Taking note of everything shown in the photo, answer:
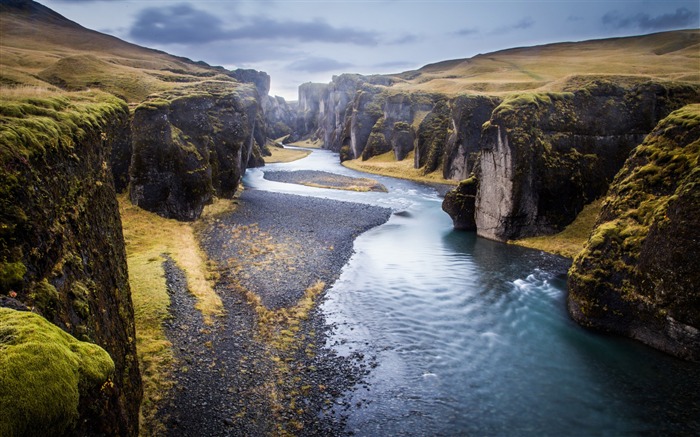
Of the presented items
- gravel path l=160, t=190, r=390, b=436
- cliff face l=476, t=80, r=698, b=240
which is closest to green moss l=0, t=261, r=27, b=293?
gravel path l=160, t=190, r=390, b=436

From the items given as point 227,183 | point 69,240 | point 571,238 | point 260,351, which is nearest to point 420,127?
point 227,183

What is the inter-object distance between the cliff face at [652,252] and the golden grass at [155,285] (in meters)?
22.0

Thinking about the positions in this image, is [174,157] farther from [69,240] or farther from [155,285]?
[69,240]

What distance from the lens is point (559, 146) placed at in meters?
38.2

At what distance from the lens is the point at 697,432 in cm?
1465

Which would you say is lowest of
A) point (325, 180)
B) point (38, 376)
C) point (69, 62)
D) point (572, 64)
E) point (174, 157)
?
point (325, 180)

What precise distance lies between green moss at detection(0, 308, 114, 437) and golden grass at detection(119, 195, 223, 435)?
833cm

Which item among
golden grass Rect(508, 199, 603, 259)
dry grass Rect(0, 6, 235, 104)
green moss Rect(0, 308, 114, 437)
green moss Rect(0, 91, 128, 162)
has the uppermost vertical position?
dry grass Rect(0, 6, 235, 104)

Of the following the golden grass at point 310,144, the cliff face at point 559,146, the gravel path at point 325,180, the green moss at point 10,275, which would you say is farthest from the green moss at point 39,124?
the golden grass at point 310,144

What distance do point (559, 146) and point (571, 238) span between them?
29.6 ft

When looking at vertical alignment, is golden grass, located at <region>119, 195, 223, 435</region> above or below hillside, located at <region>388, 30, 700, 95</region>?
below

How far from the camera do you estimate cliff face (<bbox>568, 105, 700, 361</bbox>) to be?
61.8 feet

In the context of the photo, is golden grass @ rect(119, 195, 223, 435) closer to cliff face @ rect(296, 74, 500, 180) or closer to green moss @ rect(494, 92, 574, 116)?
green moss @ rect(494, 92, 574, 116)

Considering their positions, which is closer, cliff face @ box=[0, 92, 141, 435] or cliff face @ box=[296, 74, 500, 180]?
cliff face @ box=[0, 92, 141, 435]
